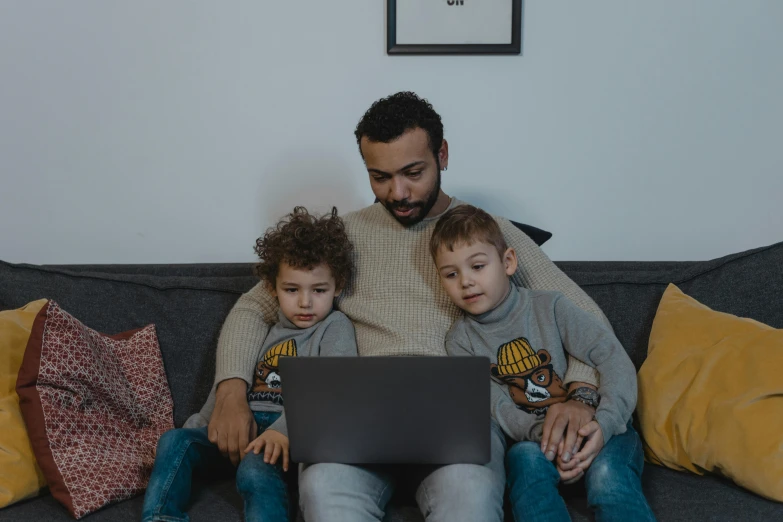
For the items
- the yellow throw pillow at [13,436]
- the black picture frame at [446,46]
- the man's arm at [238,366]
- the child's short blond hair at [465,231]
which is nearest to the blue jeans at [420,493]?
the man's arm at [238,366]

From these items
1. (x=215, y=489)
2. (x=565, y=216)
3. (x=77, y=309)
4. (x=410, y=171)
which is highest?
(x=410, y=171)

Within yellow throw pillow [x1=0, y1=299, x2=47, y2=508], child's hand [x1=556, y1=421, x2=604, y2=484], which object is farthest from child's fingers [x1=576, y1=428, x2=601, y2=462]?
yellow throw pillow [x1=0, y1=299, x2=47, y2=508]

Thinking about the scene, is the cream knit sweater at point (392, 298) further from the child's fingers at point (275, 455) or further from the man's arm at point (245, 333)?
the child's fingers at point (275, 455)

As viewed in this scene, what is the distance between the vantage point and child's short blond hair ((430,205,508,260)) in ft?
5.25

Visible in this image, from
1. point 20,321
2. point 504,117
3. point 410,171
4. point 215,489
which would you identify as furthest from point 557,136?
point 20,321

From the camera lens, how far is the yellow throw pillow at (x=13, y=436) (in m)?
1.47

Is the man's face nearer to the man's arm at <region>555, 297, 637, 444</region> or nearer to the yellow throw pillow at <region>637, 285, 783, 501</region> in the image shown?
the man's arm at <region>555, 297, 637, 444</region>

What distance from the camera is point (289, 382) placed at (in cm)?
132

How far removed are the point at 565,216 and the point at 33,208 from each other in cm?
153

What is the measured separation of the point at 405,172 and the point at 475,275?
0.96 ft

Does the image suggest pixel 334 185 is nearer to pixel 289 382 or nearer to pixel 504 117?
pixel 504 117

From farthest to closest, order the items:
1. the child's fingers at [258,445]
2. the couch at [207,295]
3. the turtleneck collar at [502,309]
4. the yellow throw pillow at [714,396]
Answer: the couch at [207,295] < the turtleneck collar at [502,309] < the child's fingers at [258,445] < the yellow throw pillow at [714,396]

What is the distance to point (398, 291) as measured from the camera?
1.78 meters

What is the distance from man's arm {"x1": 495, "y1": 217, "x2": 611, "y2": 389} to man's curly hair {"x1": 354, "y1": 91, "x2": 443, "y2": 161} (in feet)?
0.86
